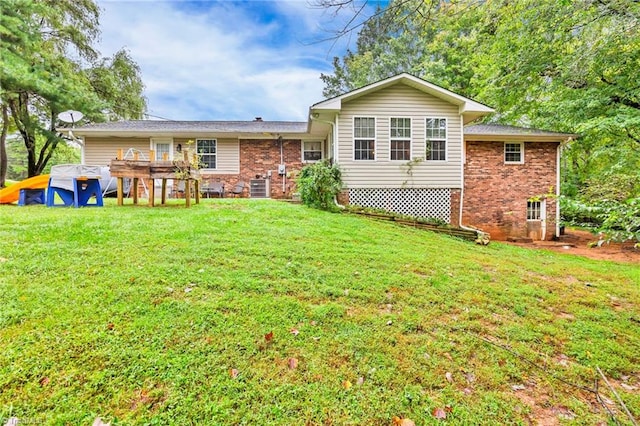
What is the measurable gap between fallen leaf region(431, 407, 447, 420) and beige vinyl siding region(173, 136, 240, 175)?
11.4 metres

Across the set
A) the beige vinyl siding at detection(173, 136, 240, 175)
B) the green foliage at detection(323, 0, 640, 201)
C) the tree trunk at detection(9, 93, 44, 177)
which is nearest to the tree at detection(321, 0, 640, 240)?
the green foliage at detection(323, 0, 640, 201)

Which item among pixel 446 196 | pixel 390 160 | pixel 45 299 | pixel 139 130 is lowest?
pixel 45 299

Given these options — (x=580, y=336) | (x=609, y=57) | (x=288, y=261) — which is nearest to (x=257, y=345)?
(x=288, y=261)

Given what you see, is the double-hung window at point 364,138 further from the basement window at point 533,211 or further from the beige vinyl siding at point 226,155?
the basement window at point 533,211

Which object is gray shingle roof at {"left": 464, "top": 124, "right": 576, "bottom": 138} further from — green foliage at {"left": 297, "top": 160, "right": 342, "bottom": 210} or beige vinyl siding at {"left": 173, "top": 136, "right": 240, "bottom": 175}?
A: beige vinyl siding at {"left": 173, "top": 136, "right": 240, "bottom": 175}

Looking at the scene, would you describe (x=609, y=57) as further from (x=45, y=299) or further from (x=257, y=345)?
(x=45, y=299)

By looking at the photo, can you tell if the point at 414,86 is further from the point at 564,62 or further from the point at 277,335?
the point at 277,335

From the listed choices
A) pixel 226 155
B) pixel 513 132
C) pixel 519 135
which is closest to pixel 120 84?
pixel 226 155

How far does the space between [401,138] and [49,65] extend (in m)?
15.9

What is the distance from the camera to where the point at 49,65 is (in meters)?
13.8

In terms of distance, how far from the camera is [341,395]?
2.00 metres

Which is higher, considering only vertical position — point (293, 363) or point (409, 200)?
point (409, 200)

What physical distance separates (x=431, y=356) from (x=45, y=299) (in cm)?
323

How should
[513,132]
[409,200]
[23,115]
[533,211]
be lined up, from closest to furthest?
[409,200]
[513,132]
[533,211]
[23,115]
